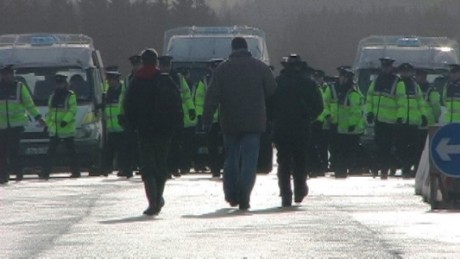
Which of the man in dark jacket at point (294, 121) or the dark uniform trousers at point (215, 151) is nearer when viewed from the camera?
the man in dark jacket at point (294, 121)

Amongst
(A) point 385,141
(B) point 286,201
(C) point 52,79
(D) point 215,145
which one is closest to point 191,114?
(D) point 215,145

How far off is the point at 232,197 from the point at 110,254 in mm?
5847

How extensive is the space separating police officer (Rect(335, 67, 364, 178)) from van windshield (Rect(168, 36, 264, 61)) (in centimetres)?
225

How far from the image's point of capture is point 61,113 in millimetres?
32438

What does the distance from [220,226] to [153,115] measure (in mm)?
2617

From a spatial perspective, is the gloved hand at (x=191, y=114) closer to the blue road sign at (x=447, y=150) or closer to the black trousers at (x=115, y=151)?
the black trousers at (x=115, y=151)

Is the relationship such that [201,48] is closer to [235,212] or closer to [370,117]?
[370,117]

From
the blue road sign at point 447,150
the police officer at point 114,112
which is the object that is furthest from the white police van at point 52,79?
the blue road sign at point 447,150

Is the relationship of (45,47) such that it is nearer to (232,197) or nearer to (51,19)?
(232,197)

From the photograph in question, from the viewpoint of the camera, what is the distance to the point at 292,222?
1781cm

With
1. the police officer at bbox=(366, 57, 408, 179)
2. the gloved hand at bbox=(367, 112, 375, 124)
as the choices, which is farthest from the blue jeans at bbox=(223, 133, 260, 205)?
the gloved hand at bbox=(367, 112, 375, 124)

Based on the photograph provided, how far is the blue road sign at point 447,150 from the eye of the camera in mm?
19438

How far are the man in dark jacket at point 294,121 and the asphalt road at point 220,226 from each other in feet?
1.35

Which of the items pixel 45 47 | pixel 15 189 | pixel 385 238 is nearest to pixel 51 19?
pixel 45 47
